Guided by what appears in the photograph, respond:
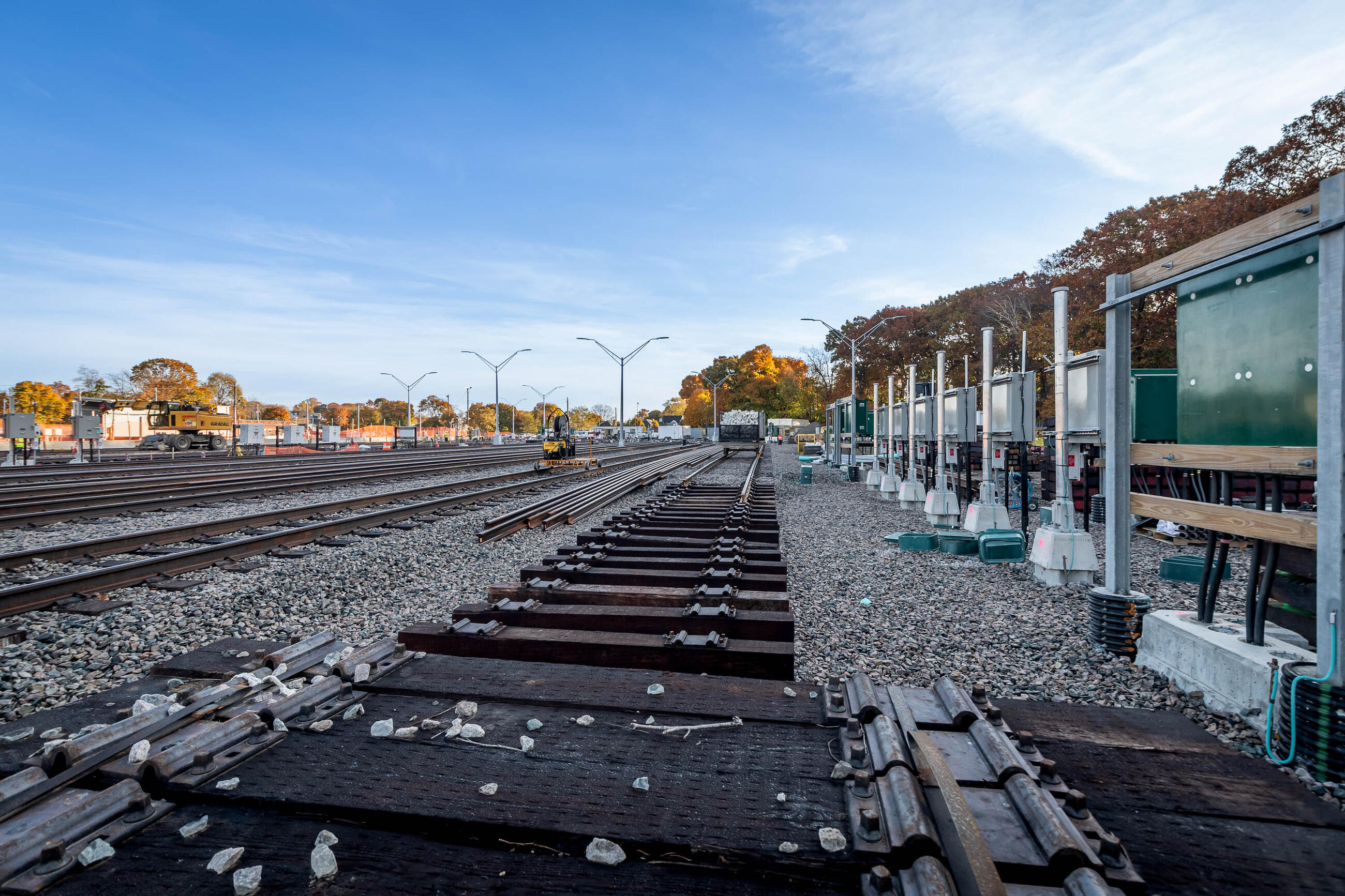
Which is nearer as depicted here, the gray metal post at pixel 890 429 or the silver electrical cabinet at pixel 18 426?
the gray metal post at pixel 890 429

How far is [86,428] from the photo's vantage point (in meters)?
26.7

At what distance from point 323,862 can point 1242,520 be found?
470cm

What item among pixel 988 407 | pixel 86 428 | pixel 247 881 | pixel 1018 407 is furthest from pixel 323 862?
pixel 86 428

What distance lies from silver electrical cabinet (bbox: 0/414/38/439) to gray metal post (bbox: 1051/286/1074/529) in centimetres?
3218

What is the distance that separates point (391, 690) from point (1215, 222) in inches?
1260

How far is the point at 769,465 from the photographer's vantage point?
110 ft

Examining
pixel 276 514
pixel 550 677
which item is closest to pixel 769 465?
pixel 276 514

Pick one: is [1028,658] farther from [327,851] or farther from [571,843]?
[327,851]

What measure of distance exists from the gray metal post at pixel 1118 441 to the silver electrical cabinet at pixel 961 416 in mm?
8888

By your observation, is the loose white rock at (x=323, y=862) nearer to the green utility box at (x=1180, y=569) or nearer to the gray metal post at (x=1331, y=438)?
the gray metal post at (x=1331, y=438)

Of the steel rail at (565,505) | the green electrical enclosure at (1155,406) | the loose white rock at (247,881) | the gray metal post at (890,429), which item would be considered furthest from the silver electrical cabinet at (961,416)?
the loose white rock at (247,881)

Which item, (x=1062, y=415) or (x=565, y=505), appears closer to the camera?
(x=1062, y=415)

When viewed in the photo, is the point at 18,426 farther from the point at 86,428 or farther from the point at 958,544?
the point at 958,544

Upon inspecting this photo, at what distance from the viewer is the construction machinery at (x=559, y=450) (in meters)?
23.9
